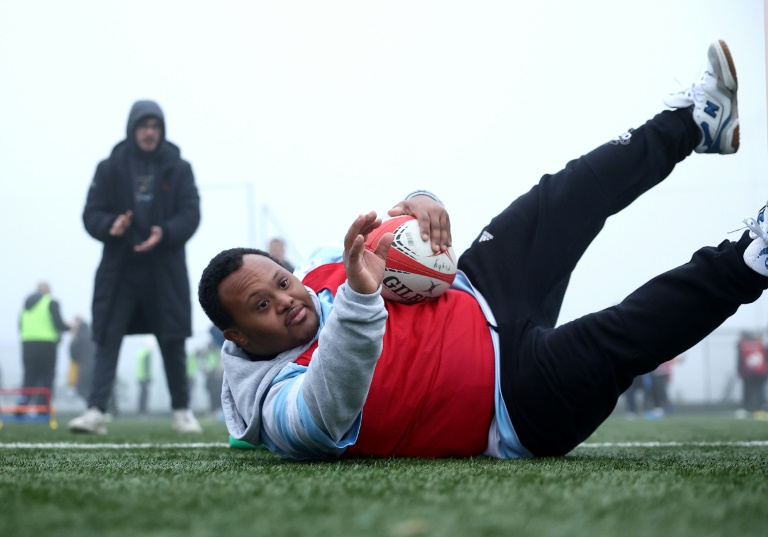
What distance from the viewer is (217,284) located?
2490 millimetres

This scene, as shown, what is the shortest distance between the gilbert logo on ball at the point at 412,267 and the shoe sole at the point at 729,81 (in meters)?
1.09

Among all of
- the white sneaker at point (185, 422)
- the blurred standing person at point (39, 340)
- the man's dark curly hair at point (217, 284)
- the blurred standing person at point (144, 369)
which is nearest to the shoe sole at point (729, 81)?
the man's dark curly hair at point (217, 284)

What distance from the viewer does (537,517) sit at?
4.04ft

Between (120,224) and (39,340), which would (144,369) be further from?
(120,224)

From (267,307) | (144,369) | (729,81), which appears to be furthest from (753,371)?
(267,307)

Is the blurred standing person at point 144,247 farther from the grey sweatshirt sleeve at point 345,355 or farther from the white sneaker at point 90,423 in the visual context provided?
the grey sweatshirt sleeve at point 345,355

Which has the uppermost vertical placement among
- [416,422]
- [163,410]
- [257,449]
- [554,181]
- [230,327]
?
[554,181]

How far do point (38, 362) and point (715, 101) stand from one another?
33.6ft

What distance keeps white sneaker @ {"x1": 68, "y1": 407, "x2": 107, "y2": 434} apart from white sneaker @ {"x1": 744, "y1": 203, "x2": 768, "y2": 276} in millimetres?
3867

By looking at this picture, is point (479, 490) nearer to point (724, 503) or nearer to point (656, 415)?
point (724, 503)

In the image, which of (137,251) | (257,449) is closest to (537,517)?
(257,449)

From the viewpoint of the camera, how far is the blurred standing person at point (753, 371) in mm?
14375

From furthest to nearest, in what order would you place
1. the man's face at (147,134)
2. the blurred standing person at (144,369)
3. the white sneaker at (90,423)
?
the blurred standing person at (144,369) → the man's face at (147,134) → the white sneaker at (90,423)

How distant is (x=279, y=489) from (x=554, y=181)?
155cm
